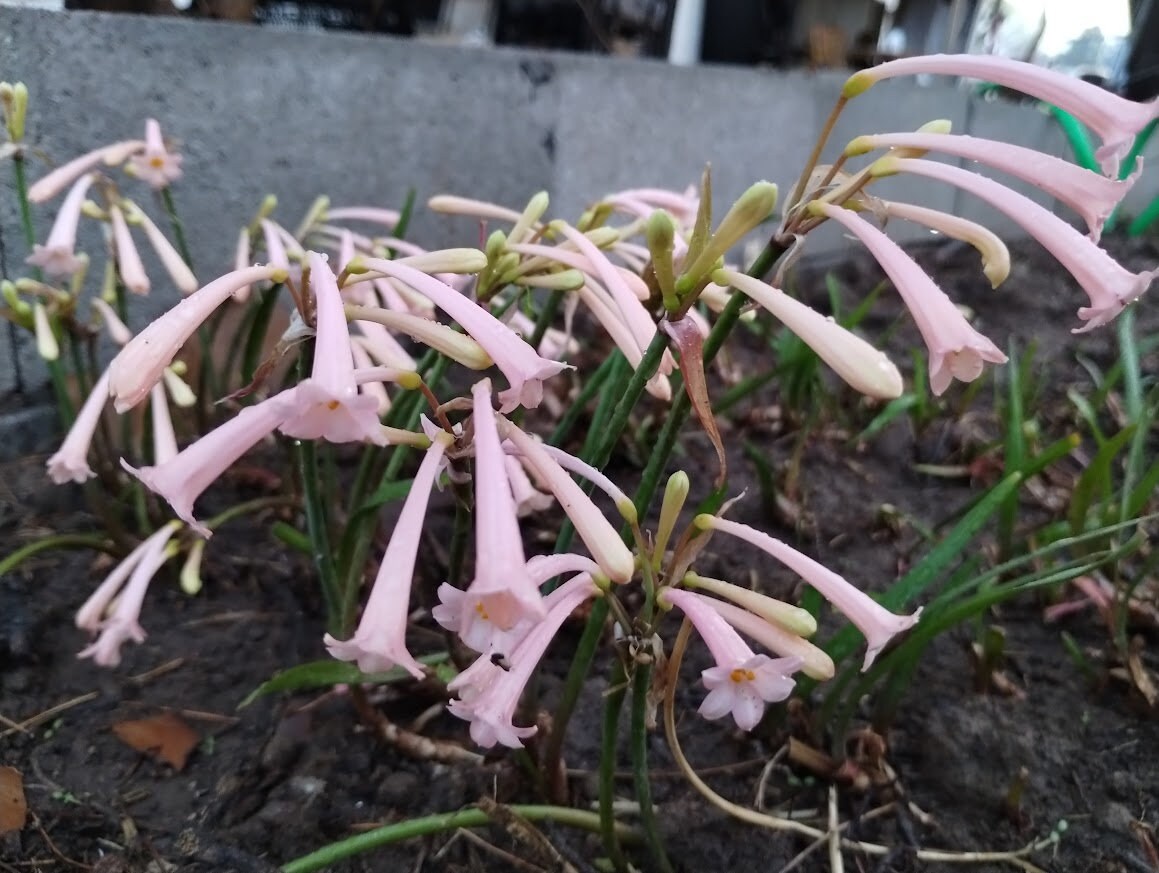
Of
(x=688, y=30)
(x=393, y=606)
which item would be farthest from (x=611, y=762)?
(x=688, y=30)

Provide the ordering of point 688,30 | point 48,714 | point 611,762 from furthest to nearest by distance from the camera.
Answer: point 688,30
point 48,714
point 611,762

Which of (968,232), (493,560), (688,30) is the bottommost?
(493,560)

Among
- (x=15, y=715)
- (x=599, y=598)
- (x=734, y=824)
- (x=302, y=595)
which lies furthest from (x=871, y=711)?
(x=15, y=715)

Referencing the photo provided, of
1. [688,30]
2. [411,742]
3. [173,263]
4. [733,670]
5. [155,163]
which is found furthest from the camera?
[688,30]

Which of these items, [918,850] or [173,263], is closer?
[918,850]

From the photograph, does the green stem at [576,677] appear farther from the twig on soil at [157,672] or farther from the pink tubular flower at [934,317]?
the twig on soil at [157,672]

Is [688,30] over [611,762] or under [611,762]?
over

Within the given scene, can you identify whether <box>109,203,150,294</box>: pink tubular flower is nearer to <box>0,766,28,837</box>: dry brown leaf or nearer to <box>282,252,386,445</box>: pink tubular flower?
<box>0,766,28,837</box>: dry brown leaf

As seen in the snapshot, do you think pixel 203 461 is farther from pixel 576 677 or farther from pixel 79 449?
pixel 79 449
